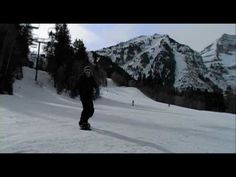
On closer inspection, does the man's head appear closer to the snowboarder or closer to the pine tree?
the snowboarder

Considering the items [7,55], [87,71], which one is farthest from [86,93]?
[7,55]

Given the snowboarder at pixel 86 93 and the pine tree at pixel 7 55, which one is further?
the pine tree at pixel 7 55

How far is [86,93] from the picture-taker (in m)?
7.85

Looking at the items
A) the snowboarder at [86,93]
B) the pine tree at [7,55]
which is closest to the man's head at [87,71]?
the snowboarder at [86,93]

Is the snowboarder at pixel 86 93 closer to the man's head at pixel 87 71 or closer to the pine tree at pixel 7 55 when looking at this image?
the man's head at pixel 87 71

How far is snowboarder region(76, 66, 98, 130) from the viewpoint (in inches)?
307

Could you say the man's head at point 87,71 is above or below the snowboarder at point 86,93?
above

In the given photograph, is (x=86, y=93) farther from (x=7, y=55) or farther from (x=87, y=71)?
(x=7, y=55)

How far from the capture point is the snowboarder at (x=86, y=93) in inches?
307
